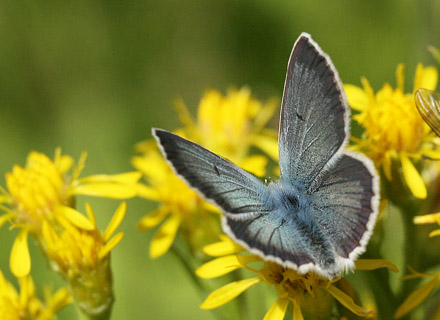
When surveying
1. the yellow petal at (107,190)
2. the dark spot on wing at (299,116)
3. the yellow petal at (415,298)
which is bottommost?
the yellow petal at (415,298)

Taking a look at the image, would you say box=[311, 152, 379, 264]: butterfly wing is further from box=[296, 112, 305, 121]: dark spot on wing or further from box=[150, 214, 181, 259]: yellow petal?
box=[150, 214, 181, 259]: yellow petal

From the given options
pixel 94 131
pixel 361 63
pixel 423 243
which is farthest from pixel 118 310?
pixel 361 63

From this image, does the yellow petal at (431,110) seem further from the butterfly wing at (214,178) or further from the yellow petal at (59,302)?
the yellow petal at (59,302)

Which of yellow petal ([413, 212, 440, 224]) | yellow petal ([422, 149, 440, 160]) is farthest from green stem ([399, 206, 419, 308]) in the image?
yellow petal ([422, 149, 440, 160])

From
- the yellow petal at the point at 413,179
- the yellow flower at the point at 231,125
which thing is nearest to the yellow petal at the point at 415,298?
the yellow petal at the point at 413,179

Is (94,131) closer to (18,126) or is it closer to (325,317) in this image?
(18,126)

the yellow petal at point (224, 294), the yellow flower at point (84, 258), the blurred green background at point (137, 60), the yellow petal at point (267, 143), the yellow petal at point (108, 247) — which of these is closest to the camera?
the yellow petal at point (224, 294)
